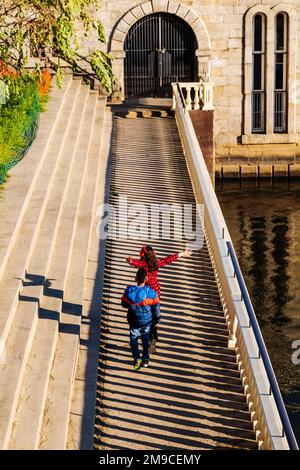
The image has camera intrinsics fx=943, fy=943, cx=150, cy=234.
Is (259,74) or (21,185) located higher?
(259,74)

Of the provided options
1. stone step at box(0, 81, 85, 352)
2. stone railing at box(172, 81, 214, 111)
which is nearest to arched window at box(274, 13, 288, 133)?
stone railing at box(172, 81, 214, 111)

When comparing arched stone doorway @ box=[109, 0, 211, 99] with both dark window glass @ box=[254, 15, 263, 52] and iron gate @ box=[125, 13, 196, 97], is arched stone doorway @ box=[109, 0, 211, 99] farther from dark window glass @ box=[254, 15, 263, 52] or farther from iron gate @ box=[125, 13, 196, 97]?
dark window glass @ box=[254, 15, 263, 52]

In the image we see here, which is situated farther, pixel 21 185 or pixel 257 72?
pixel 257 72

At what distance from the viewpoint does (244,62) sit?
1089 inches

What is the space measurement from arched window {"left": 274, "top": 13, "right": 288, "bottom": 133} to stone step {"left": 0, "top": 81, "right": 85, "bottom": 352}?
9.57 metres

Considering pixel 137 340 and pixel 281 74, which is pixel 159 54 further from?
pixel 137 340

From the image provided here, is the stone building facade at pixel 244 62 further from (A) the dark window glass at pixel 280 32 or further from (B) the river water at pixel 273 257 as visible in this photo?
(B) the river water at pixel 273 257

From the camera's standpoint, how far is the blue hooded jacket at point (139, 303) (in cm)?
1112

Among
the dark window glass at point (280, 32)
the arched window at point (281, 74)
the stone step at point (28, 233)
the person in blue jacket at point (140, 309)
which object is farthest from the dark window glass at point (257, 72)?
the person in blue jacket at point (140, 309)

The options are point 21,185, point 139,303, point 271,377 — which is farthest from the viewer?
point 21,185

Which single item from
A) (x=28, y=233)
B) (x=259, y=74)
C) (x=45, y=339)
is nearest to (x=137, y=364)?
(x=45, y=339)

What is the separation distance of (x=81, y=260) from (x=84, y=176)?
439 centimetres

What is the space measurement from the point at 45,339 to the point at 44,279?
153cm
